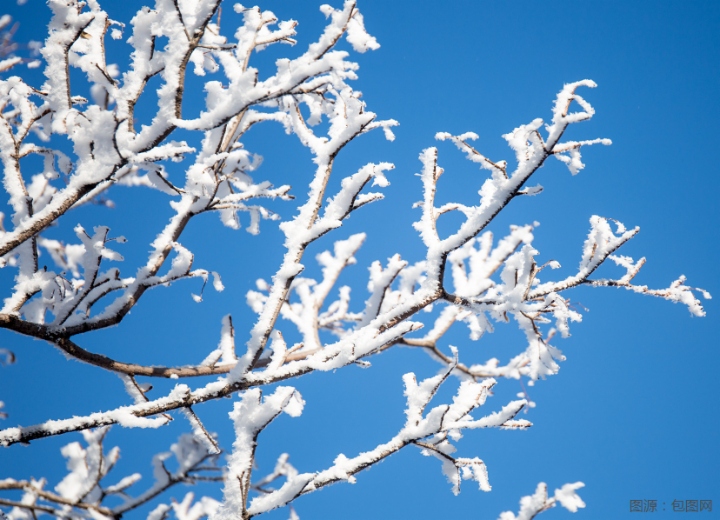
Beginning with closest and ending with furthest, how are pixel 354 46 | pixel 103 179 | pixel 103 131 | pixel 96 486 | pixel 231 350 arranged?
1. pixel 103 131
2. pixel 103 179
3. pixel 354 46
4. pixel 231 350
5. pixel 96 486

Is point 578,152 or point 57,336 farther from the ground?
point 578,152

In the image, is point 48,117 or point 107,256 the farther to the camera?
point 48,117

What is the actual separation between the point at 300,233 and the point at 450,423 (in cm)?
110

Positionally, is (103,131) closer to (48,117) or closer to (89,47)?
(89,47)

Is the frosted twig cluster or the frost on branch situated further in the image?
the frost on branch

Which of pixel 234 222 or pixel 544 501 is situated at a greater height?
pixel 234 222

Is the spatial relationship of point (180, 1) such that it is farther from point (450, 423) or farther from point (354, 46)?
point (450, 423)

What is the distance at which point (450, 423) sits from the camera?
6.50 ft

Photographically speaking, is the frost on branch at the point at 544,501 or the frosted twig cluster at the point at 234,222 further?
the frost on branch at the point at 544,501

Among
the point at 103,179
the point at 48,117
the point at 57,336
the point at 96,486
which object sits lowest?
the point at 96,486

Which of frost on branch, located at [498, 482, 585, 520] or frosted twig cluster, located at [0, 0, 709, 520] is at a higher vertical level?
frosted twig cluster, located at [0, 0, 709, 520]

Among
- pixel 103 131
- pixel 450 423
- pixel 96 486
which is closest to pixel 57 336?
pixel 103 131

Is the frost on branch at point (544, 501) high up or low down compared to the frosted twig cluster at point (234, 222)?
down

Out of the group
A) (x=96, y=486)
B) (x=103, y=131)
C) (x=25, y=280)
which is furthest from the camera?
(x=96, y=486)
